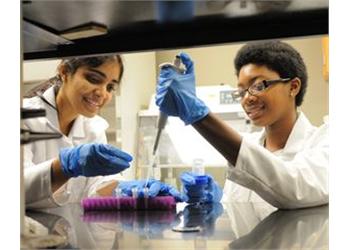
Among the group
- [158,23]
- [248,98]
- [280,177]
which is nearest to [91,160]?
[158,23]

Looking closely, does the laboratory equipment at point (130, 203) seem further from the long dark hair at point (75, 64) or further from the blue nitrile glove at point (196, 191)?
the long dark hair at point (75, 64)

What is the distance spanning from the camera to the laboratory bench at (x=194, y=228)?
24.6 inches

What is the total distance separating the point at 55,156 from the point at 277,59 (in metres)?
1.04

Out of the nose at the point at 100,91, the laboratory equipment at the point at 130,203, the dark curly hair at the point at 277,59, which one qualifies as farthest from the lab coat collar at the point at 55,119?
the dark curly hair at the point at 277,59

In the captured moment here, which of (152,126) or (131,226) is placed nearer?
(131,226)

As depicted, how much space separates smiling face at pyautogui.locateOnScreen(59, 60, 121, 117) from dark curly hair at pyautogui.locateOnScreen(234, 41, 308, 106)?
0.62 meters

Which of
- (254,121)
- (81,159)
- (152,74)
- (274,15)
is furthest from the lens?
(152,74)

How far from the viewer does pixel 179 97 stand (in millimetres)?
974

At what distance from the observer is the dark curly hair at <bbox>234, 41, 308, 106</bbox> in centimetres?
160

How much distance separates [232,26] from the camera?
2.83 feet
